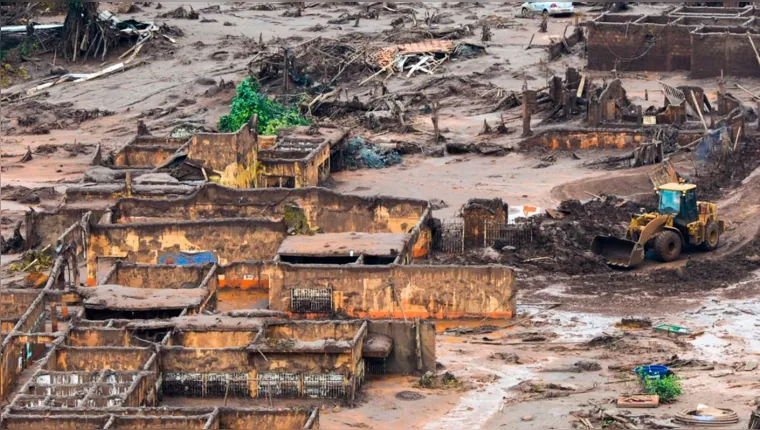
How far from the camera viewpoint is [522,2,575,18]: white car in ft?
216

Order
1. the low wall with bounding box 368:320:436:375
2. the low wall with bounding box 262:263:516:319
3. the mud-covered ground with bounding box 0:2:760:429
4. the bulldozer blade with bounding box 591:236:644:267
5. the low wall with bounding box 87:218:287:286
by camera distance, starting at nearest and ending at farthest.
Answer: the mud-covered ground with bounding box 0:2:760:429 < the low wall with bounding box 368:320:436:375 < the low wall with bounding box 262:263:516:319 < the low wall with bounding box 87:218:287:286 < the bulldozer blade with bounding box 591:236:644:267

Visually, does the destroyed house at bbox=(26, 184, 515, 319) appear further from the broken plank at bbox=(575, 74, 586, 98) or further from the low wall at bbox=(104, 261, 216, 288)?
the broken plank at bbox=(575, 74, 586, 98)

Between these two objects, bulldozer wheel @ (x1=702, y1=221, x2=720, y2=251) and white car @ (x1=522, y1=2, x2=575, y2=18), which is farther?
white car @ (x1=522, y1=2, x2=575, y2=18)

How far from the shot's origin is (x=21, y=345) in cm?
2959

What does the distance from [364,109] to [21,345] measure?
876 inches

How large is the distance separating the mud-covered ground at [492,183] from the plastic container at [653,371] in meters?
0.26

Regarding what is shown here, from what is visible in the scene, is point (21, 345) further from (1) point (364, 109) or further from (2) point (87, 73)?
(2) point (87, 73)

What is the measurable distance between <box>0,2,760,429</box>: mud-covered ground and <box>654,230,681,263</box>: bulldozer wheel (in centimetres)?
30

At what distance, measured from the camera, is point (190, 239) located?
35.8m

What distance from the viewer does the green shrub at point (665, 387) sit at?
27406mm

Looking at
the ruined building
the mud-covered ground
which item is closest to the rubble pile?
the mud-covered ground

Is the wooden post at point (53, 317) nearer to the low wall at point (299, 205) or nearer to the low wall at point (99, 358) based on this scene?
the low wall at point (99, 358)

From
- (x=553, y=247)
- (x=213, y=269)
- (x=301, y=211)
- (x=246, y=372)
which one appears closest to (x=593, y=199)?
Answer: (x=553, y=247)

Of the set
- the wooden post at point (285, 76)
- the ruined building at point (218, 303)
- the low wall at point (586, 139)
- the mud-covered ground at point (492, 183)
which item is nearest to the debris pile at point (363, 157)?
the mud-covered ground at point (492, 183)
